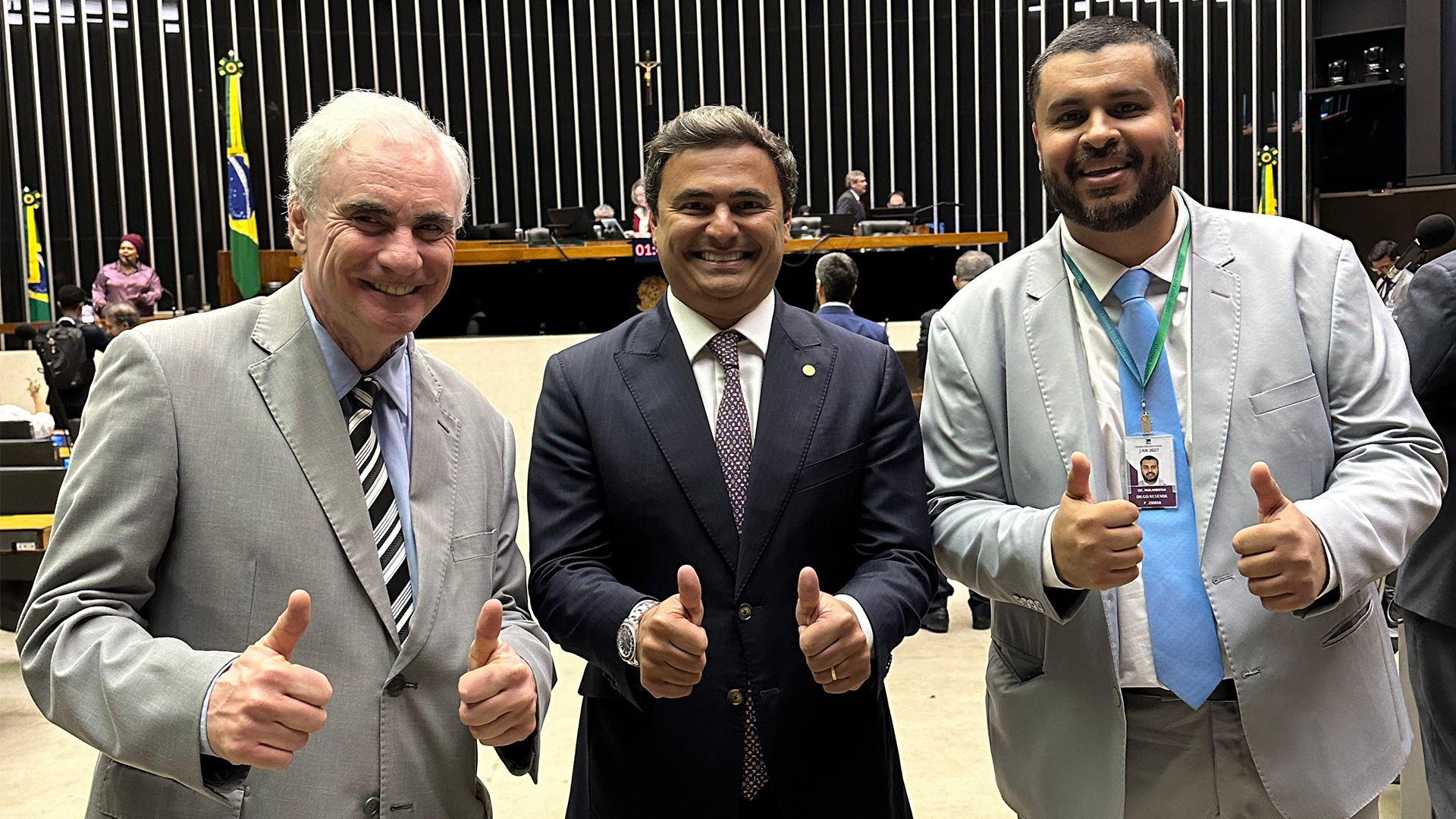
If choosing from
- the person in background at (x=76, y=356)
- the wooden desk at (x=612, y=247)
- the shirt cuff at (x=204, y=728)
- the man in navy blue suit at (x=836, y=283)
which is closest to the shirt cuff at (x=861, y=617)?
the shirt cuff at (x=204, y=728)

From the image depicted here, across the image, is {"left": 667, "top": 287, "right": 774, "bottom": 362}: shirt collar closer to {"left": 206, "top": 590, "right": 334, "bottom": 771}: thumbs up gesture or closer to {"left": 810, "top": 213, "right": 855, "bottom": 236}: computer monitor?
{"left": 206, "top": 590, "right": 334, "bottom": 771}: thumbs up gesture

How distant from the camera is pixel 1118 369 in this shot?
6.09ft

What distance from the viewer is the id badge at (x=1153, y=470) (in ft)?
5.82

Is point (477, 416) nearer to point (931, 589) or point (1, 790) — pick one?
point (931, 589)

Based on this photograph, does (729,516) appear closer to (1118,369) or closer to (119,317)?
(1118,369)

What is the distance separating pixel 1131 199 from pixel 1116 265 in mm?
120

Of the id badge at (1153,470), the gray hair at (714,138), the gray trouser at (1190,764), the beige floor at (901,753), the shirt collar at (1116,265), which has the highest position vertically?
the gray hair at (714,138)

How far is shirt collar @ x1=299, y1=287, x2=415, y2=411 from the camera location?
1624 millimetres

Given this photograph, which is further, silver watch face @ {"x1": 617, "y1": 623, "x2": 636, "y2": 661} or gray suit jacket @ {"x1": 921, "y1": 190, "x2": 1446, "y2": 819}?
gray suit jacket @ {"x1": 921, "y1": 190, "x2": 1446, "y2": 819}

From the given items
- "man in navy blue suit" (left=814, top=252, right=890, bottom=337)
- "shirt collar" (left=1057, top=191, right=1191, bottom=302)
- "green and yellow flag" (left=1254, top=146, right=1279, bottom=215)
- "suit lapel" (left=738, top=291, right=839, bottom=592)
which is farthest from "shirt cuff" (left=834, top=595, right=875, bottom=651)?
"green and yellow flag" (left=1254, top=146, right=1279, bottom=215)

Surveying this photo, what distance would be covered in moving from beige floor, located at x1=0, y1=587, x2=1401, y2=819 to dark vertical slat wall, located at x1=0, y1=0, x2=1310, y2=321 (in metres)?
10.8

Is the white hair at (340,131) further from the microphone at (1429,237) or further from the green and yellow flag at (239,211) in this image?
the green and yellow flag at (239,211)

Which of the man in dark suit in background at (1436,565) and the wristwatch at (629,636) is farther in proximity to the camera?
the man in dark suit in background at (1436,565)

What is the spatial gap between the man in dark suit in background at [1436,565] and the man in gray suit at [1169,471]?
70 centimetres
